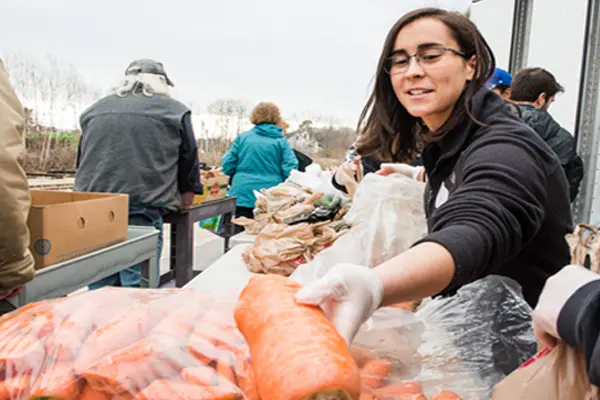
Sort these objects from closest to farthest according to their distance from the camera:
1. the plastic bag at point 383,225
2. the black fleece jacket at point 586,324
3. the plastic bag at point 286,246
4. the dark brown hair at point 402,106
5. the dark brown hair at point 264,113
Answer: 1. the black fleece jacket at point 586,324
2. the dark brown hair at point 402,106
3. the plastic bag at point 383,225
4. the plastic bag at point 286,246
5. the dark brown hair at point 264,113

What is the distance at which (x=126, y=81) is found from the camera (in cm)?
315

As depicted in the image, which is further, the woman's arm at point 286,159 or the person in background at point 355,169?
the woman's arm at point 286,159

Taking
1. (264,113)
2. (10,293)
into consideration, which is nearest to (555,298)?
(10,293)

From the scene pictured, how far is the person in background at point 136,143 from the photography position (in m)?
3.03

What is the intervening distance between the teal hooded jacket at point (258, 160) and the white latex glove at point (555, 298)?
401 centimetres

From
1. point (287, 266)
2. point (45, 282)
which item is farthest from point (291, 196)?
point (45, 282)

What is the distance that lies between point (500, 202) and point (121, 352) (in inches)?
31.4

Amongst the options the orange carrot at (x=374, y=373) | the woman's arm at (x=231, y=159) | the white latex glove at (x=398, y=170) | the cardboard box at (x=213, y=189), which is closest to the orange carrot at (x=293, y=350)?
the orange carrot at (x=374, y=373)

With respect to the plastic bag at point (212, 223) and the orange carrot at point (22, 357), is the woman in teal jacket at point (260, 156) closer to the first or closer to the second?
the plastic bag at point (212, 223)

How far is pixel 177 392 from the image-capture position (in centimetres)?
72

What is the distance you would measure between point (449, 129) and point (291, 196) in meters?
1.70

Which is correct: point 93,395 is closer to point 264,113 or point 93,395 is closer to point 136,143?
point 136,143

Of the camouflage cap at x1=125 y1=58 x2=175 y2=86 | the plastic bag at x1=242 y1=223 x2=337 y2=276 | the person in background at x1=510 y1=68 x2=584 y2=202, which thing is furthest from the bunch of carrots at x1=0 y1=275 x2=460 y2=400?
the person in background at x1=510 y1=68 x2=584 y2=202

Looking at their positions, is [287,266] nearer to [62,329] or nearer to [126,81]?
[62,329]
